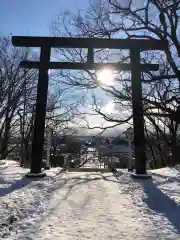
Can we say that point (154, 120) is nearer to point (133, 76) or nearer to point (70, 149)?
point (133, 76)

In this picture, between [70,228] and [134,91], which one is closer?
[70,228]

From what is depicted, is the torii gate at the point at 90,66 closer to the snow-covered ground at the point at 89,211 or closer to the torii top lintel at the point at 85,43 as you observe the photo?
the torii top lintel at the point at 85,43

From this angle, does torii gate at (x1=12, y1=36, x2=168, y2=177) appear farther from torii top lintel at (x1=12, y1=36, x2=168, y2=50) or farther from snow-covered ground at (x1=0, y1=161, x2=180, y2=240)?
snow-covered ground at (x1=0, y1=161, x2=180, y2=240)

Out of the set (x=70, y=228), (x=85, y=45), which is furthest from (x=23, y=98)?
(x=70, y=228)

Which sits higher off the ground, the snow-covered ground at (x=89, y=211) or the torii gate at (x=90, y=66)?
the torii gate at (x=90, y=66)

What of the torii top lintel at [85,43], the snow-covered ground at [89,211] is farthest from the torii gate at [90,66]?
the snow-covered ground at [89,211]

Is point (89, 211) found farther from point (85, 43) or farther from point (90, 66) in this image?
point (85, 43)

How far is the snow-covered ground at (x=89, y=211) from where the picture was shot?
3455 millimetres

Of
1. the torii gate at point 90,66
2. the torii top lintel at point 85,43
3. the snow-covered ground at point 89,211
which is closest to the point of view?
the snow-covered ground at point 89,211

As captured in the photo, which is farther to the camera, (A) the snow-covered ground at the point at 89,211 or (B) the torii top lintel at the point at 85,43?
(B) the torii top lintel at the point at 85,43

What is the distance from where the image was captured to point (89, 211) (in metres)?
4.44

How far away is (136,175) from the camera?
306 inches

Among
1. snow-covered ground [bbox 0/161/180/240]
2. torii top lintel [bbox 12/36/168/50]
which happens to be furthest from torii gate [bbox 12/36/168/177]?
snow-covered ground [bbox 0/161/180/240]

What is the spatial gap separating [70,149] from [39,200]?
4177cm
